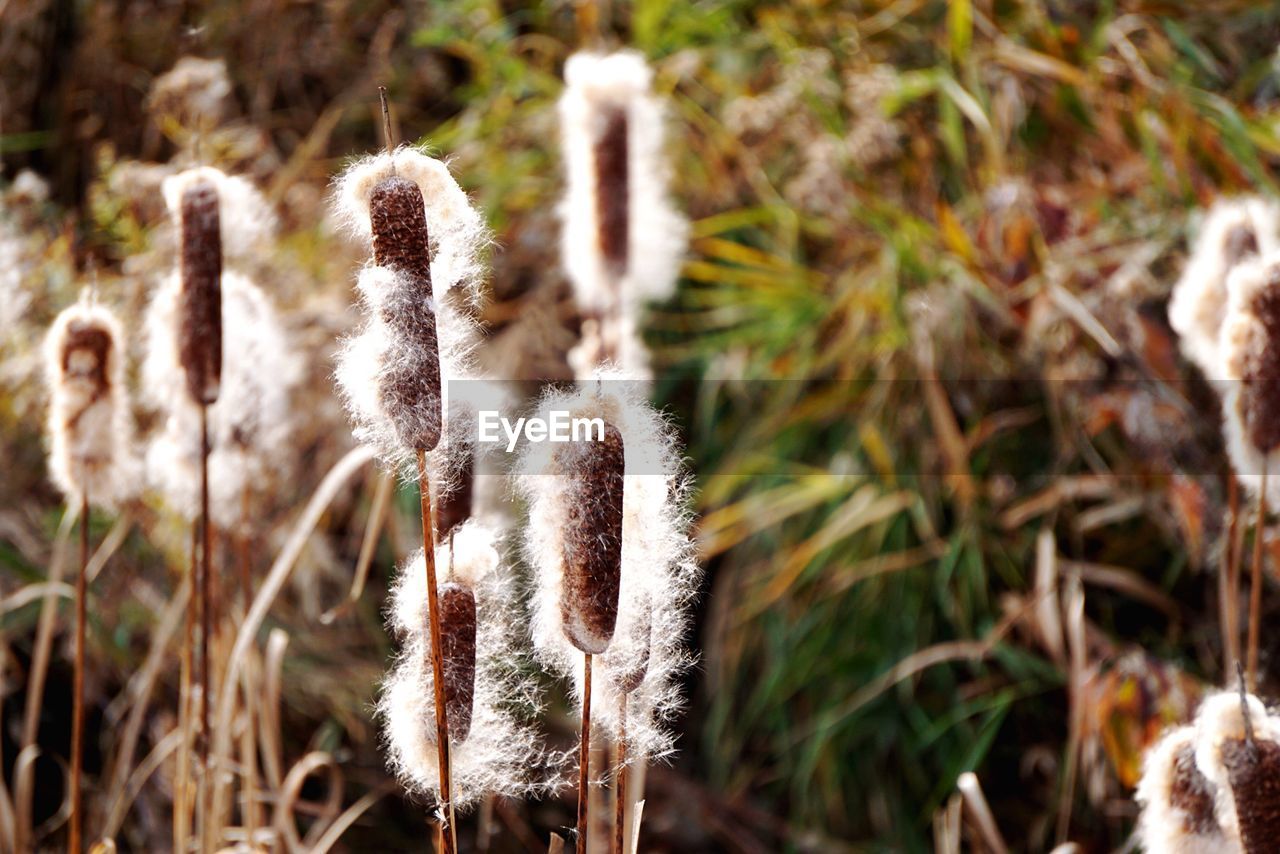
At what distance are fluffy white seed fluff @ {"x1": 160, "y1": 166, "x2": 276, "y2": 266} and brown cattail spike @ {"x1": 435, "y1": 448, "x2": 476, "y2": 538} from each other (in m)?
0.22

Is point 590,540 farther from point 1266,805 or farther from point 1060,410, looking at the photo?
point 1060,410

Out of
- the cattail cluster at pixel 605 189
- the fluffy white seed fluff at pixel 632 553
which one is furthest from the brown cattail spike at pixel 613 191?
the fluffy white seed fluff at pixel 632 553

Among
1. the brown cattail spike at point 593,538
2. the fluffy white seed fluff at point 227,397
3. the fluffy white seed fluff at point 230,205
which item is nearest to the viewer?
the brown cattail spike at point 593,538

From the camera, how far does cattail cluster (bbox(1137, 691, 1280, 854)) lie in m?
0.59

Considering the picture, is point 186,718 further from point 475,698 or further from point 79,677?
point 475,698

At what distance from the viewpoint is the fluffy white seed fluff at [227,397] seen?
35.2 inches

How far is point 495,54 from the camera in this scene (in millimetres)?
1948

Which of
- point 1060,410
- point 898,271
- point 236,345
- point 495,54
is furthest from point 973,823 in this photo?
point 495,54

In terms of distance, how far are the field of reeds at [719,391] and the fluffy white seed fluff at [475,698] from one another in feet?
0.31

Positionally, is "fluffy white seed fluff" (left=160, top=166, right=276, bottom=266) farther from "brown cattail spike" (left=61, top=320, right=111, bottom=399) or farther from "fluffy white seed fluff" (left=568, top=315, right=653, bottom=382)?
"fluffy white seed fluff" (left=568, top=315, right=653, bottom=382)

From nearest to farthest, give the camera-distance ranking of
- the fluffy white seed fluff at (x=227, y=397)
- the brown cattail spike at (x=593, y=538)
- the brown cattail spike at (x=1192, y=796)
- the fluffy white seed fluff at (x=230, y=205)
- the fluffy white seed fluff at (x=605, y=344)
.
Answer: the brown cattail spike at (x=593, y=538), the brown cattail spike at (x=1192, y=796), the fluffy white seed fluff at (x=230, y=205), the fluffy white seed fluff at (x=227, y=397), the fluffy white seed fluff at (x=605, y=344)

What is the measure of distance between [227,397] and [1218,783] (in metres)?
0.70

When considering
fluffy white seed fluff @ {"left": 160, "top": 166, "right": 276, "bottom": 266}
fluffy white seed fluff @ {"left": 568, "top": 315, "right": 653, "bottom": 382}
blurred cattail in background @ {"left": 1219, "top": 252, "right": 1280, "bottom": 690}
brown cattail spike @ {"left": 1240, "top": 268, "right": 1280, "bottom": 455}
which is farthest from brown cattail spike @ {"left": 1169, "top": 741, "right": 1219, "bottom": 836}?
fluffy white seed fluff @ {"left": 160, "top": 166, "right": 276, "bottom": 266}

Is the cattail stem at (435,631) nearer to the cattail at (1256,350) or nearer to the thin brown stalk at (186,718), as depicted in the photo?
the thin brown stalk at (186,718)
